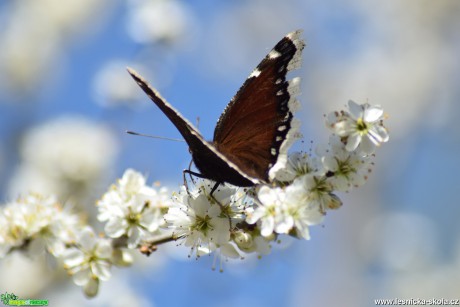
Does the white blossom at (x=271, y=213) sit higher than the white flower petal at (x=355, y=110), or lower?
lower

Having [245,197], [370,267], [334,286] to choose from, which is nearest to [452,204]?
[370,267]

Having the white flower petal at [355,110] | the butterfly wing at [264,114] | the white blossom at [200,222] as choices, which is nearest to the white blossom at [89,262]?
the white blossom at [200,222]

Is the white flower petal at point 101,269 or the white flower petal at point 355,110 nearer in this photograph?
the white flower petal at point 355,110

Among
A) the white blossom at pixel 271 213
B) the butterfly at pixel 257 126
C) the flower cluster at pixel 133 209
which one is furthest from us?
the flower cluster at pixel 133 209

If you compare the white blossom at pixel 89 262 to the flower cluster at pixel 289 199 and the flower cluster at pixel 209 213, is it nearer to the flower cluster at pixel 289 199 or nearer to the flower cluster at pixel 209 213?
the flower cluster at pixel 209 213

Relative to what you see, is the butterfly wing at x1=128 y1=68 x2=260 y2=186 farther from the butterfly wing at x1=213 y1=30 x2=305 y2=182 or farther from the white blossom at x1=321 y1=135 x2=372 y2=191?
the white blossom at x1=321 y1=135 x2=372 y2=191

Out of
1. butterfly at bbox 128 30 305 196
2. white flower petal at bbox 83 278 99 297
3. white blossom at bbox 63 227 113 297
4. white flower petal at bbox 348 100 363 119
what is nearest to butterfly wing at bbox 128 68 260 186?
butterfly at bbox 128 30 305 196
